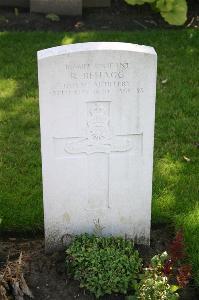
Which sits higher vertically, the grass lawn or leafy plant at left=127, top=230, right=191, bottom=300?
the grass lawn

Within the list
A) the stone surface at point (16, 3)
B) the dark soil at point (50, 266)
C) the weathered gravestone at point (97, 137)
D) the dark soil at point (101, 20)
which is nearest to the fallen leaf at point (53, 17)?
the dark soil at point (101, 20)

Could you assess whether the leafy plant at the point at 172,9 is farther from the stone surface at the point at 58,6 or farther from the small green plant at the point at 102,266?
the small green plant at the point at 102,266

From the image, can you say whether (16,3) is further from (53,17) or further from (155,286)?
(155,286)

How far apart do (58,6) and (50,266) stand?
15.9ft

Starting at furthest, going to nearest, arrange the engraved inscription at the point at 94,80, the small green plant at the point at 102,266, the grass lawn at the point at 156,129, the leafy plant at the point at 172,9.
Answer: the leafy plant at the point at 172,9 → the grass lawn at the point at 156,129 → the small green plant at the point at 102,266 → the engraved inscription at the point at 94,80

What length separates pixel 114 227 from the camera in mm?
4141

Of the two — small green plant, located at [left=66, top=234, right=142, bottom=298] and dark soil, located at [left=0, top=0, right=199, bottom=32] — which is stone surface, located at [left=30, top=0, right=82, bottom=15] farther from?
small green plant, located at [left=66, top=234, right=142, bottom=298]

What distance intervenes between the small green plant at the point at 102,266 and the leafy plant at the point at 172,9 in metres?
4.48

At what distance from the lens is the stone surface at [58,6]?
808 cm

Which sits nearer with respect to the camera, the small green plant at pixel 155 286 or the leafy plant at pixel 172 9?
the small green plant at pixel 155 286

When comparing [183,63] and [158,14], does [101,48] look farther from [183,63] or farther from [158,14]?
[158,14]

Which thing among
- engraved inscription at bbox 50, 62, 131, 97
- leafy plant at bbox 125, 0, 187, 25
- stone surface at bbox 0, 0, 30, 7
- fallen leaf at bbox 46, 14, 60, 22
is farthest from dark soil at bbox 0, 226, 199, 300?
stone surface at bbox 0, 0, 30, 7

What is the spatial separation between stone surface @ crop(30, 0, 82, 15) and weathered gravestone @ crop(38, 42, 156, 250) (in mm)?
4612

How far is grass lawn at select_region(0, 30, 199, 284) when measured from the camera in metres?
4.53
